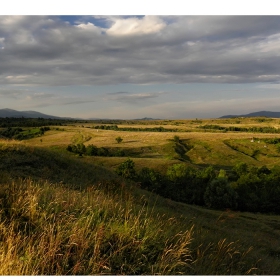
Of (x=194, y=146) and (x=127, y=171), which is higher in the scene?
(x=127, y=171)

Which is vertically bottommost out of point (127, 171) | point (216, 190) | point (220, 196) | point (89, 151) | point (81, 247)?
point (220, 196)

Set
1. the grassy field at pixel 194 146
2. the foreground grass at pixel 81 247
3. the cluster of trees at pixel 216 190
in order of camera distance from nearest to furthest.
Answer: the foreground grass at pixel 81 247
the cluster of trees at pixel 216 190
the grassy field at pixel 194 146

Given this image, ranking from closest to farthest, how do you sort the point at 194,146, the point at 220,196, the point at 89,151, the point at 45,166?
the point at 45,166
the point at 220,196
the point at 89,151
the point at 194,146

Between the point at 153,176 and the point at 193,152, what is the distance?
88528mm

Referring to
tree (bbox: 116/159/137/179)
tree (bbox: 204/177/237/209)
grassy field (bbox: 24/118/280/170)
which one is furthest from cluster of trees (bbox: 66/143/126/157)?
tree (bbox: 204/177/237/209)

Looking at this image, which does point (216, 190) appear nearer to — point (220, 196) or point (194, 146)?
point (220, 196)

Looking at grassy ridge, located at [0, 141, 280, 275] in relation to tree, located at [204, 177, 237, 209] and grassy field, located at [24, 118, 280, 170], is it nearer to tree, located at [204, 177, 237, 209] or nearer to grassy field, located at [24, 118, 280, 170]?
tree, located at [204, 177, 237, 209]

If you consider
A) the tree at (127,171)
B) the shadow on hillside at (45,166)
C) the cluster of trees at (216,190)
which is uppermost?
the shadow on hillside at (45,166)

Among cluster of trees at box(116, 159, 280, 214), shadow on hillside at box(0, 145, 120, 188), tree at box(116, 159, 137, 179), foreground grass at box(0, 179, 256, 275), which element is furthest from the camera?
tree at box(116, 159, 137, 179)

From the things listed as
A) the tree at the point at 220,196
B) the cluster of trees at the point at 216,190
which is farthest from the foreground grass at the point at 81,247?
the tree at the point at 220,196

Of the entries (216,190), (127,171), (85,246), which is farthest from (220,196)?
(85,246)

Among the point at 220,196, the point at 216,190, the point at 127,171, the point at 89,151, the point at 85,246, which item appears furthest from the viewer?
the point at 89,151

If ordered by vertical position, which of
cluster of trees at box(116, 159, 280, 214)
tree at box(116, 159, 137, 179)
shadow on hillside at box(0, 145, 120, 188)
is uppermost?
shadow on hillside at box(0, 145, 120, 188)

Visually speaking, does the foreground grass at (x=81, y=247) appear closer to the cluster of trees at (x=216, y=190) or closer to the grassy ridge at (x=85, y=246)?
the grassy ridge at (x=85, y=246)
